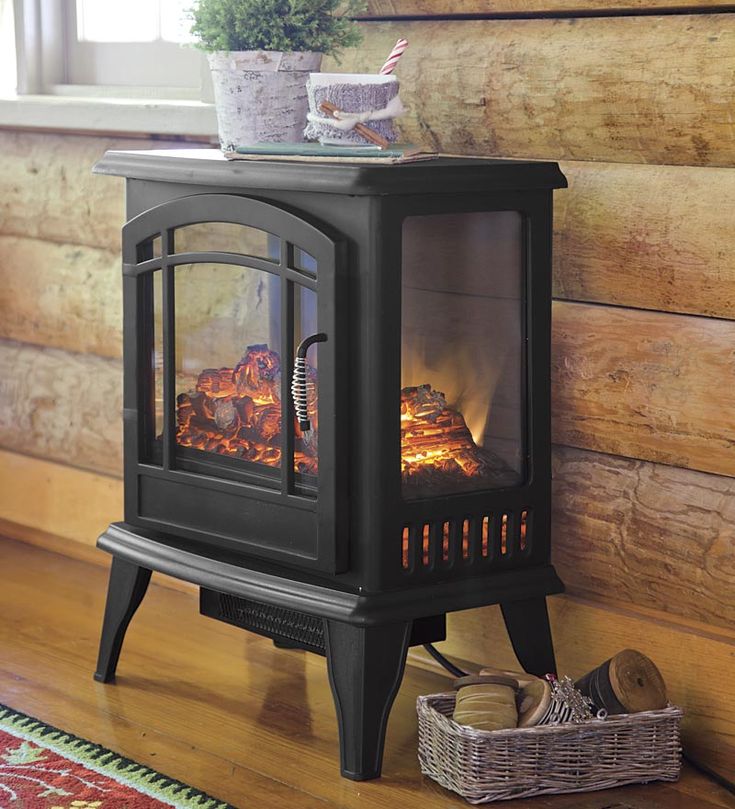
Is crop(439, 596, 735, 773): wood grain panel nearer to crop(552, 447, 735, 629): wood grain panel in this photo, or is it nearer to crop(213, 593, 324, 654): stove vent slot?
crop(552, 447, 735, 629): wood grain panel

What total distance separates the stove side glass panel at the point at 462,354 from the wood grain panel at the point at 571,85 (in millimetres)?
235

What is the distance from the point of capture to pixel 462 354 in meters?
2.31

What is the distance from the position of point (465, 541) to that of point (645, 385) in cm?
39

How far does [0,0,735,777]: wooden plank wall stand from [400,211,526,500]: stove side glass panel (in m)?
0.16

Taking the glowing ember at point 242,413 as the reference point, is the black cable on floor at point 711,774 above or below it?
Result: below

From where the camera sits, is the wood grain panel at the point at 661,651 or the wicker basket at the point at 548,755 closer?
the wicker basket at the point at 548,755

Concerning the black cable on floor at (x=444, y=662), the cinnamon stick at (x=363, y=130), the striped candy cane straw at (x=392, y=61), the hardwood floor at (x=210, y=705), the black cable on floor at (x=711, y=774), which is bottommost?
the black cable on floor at (x=711, y=774)

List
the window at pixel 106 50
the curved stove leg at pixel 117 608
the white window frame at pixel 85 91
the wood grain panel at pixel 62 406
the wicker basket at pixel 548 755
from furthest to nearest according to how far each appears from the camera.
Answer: the wood grain panel at pixel 62 406, the window at pixel 106 50, the white window frame at pixel 85 91, the curved stove leg at pixel 117 608, the wicker basket at pixel 548 755

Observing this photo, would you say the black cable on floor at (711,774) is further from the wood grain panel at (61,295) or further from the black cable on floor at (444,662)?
the wood grain panel at (61,295)

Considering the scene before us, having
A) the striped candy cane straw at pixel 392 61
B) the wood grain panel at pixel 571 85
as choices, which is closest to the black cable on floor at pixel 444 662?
the wood grain panel at pixel 571 85

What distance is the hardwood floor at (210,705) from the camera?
2201 mm

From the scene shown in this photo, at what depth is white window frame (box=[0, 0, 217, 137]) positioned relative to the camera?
3057mm

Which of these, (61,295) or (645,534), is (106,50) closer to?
(61,295)

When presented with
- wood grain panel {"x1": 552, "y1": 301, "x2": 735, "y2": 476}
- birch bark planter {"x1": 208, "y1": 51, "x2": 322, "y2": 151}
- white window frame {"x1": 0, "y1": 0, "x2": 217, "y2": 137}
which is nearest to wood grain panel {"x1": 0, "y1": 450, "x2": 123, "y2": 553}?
white window frame {"x1": 0, "y1": 0, "x2": 217, "y2": 137}
